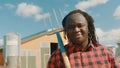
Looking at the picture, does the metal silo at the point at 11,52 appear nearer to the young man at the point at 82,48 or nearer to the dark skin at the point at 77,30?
the young man at the point at 82,48

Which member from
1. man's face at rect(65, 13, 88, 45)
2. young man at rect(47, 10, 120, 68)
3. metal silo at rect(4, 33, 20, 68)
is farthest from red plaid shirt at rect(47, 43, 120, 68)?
metal silo at rect(4, 33, 20, 68)

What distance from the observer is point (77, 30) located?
240 cm

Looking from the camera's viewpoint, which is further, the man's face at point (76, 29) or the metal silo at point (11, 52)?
the metal silo at point (11, 52)

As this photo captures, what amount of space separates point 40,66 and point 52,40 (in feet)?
6.46

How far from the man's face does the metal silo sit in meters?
2.94

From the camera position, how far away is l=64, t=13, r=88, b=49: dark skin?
2.41m

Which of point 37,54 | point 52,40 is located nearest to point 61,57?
point 37,54

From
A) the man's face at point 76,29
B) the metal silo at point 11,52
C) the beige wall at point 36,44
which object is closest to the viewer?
the man's face at point 76,29

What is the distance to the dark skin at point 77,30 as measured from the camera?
7.90 ft

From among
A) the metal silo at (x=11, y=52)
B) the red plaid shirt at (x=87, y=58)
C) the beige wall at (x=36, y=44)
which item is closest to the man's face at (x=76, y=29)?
the red plaid shirt at (x=87, y=58)

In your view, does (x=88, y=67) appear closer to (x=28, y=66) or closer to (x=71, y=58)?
(x=71, y=58)

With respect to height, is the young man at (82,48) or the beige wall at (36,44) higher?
the beige wall at (36,44)

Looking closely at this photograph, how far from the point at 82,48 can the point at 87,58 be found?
0.30 feet

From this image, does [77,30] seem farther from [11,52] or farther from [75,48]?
[11,52]
